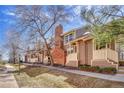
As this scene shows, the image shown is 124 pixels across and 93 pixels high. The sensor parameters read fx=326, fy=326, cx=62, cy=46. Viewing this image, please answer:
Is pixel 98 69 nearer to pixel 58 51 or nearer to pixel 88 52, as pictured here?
pixel 88 52

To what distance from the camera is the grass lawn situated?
539 centimetres

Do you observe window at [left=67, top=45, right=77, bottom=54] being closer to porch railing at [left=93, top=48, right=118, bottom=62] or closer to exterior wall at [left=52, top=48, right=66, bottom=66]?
exterior wall at [left=52, top=48, right=66, bottom=66]

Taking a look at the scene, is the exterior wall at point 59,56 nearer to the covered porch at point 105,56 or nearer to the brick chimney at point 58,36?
the brick chimney at point 58,36

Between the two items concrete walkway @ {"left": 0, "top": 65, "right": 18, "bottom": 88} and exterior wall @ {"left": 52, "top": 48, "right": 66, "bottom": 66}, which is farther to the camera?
exterior wall @ {"left": 52, "top": 48, "right": 66, "bottom": 66}

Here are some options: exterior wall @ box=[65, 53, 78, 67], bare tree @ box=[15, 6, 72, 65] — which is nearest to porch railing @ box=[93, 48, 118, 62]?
exterior wall @ box=[65, 53, 78, 67]

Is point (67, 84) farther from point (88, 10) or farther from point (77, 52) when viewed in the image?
point (88, 10)

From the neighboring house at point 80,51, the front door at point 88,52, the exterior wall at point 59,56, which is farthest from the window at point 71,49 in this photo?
the front door at point 88,52

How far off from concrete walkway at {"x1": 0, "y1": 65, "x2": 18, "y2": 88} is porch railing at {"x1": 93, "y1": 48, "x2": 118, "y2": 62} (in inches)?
57.0

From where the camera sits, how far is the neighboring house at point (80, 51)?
5438 mm

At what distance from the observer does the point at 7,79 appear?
18.4 ft

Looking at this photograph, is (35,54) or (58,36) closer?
(58,36)

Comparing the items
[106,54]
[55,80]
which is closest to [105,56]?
[106,54]

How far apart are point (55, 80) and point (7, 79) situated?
2.70ft
